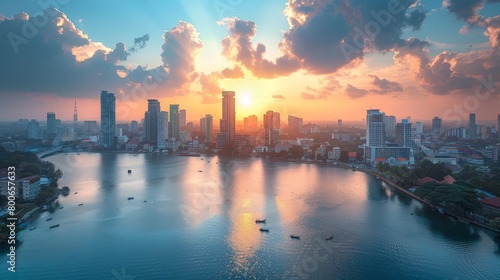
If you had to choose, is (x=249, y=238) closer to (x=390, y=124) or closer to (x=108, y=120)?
(x=108, y=120)

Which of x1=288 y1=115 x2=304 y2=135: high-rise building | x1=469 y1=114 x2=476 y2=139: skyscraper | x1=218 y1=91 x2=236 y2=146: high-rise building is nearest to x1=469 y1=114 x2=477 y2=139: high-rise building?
x1=469 y1=114 x2=476 y2=139: skyscraper

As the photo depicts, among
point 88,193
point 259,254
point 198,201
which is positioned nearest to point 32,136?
point 88,193

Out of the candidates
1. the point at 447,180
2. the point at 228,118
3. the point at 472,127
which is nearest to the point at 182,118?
the point at 228,118

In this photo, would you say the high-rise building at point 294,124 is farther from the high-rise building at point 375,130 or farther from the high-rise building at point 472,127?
the high-rise building at point 375,130

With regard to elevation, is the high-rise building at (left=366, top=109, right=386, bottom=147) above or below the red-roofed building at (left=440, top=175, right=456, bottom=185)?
above

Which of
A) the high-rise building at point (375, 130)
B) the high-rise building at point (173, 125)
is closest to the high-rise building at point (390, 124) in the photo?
the high-rise building at point (375, 130)

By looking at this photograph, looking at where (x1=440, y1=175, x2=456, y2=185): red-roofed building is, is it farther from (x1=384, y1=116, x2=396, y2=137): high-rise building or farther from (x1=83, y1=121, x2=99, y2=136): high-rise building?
(x1=83, y1=121, x2=99, y2=136): high-rise building

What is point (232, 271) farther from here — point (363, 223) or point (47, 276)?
point (363, 223)
